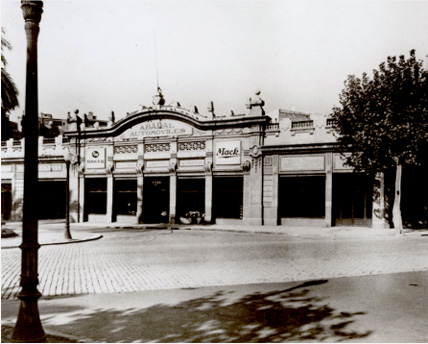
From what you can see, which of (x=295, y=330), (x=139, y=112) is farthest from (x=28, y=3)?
(x=139, y=112)

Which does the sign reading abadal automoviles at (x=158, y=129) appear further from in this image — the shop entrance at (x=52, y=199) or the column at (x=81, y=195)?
the shop entrance at (x=52, y=199)

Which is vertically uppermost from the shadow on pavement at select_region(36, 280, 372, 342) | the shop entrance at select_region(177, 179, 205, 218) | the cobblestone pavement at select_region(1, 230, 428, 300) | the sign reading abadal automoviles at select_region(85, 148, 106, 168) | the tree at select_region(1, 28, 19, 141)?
the tree at select_region(1, 28, 19, 141)

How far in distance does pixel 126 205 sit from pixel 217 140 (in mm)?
8395

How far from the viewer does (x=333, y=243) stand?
16.8 metres

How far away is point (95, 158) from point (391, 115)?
68.9ft

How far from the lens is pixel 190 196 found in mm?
28781

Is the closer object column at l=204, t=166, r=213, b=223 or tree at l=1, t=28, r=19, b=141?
tree at l=1, t=28, r=19, b=141

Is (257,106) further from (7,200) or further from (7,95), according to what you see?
(7,200)

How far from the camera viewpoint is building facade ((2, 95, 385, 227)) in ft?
80.7

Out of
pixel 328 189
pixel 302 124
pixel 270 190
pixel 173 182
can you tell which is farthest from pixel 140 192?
pixel 328 189

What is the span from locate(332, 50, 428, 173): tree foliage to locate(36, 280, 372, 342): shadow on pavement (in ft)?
43.1

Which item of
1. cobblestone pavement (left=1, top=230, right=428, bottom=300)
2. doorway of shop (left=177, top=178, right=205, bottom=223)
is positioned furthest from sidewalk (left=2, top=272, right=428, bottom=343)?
doorway of shop (left=177, top=178, right=205, bottom=223)

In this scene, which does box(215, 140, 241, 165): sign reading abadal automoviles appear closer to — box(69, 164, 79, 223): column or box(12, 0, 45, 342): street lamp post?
box(69, 164, 79, 223): column

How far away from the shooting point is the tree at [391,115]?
60.3ft
